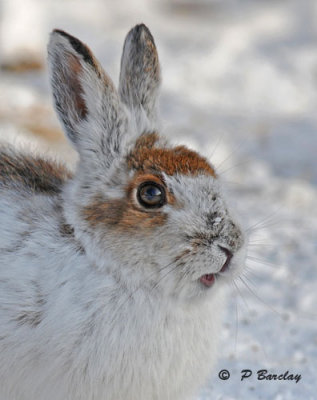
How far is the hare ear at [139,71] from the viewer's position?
3.63 meters

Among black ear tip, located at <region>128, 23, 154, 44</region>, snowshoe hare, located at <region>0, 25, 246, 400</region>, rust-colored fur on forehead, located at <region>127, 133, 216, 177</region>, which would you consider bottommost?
snowshoe hare, located at <region>0, 25, 246, 400</region>

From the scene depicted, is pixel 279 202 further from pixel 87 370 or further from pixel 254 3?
pixel 254 3

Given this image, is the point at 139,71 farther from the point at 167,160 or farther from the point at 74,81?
the point at 167,160

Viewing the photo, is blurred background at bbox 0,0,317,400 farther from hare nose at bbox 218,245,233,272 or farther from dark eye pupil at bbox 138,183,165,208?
hare nose at bbox 218,245,233,272

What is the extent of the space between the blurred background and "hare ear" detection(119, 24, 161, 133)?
18 centimetres

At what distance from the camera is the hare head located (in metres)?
3.03

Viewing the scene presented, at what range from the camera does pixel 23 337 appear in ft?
10.3

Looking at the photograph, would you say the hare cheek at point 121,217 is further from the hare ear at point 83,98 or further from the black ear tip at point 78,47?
the black ear tip at point 78,47

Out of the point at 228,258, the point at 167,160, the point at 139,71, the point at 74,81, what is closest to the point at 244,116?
the point at 139,71

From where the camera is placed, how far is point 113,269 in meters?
3.16

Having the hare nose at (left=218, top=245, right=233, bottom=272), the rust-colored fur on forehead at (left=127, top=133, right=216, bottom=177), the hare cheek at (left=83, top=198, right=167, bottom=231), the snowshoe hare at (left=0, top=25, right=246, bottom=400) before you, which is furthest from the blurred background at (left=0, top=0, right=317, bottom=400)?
the hare nose at (left=218, top=245, right=233, bottom=272)

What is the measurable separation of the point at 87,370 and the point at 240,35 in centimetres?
776

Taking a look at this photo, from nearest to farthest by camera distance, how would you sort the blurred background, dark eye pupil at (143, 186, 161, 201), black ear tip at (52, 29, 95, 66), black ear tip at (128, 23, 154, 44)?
dark eye pupil at (143, 186, 161, 201) < black ear tip at (52, 29, 95, 66) < black ear tip at (128, 23, 154, 44) < the blurred background

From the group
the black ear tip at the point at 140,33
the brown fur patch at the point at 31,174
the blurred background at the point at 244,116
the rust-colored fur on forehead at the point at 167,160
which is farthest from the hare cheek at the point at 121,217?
the black ear tip at the point at 140,33
